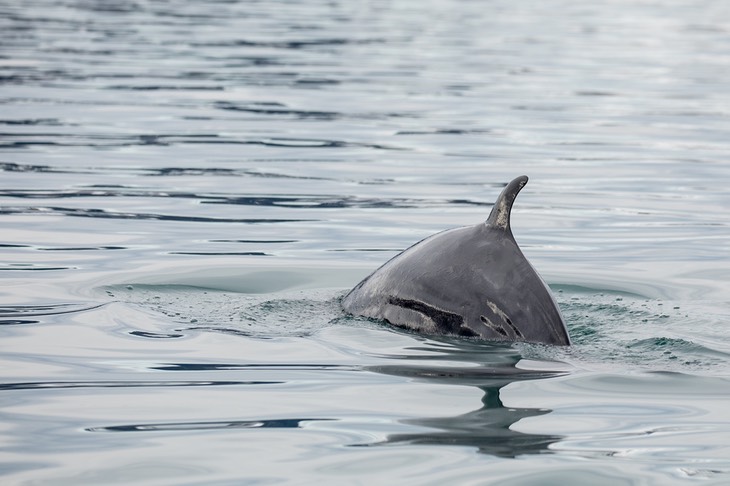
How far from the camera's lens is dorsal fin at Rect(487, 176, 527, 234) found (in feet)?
24.0

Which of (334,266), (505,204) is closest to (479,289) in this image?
(505,204)

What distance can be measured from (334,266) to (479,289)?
312 centimetres

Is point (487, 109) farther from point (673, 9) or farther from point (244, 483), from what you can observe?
point (673, 9)

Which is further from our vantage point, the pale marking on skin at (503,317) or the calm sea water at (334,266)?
the pale marking on skin at (503,317)

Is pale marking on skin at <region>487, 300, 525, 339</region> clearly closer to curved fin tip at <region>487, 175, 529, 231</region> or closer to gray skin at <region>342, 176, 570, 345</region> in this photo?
gray skin at <region>342, 176, 570, 345</region>

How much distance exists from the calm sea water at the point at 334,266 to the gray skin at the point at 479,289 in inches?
5.2

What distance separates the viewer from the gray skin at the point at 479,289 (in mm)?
7234

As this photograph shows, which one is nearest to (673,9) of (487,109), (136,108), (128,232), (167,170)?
(487,109)

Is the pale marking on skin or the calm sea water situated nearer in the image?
the calm sea water

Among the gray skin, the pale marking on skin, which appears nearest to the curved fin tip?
the gray skin

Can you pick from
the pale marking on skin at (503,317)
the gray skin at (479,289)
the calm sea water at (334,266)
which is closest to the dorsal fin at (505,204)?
the gray skin at (479,289)

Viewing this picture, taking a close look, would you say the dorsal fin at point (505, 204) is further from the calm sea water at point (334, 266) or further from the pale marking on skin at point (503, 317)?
the calm sea water at point (334, 266)

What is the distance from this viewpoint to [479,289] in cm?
727

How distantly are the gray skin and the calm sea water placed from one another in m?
0.13
